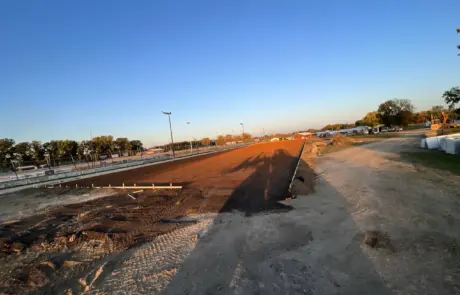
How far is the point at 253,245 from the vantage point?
579 cm

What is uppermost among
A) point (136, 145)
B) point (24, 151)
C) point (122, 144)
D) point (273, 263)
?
point (24, 151)

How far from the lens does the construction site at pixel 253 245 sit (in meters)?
4.25

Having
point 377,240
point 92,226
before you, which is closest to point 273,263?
point 377,240

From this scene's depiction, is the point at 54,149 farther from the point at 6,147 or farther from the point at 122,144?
the point at 122,144

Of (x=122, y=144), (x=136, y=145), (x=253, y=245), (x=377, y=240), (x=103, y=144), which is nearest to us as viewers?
(x=377, y=240)

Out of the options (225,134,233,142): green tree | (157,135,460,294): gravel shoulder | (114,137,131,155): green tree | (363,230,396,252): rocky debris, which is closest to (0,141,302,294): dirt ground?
(157,135,460,294): gravel shoulder

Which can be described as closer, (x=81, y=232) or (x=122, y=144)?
(x=81, y=232)

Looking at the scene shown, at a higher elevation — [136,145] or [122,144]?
[122,144]

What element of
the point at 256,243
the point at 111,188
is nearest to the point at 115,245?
the point at 256,243

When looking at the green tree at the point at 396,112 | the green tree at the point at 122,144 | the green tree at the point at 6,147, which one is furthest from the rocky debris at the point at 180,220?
the green tree at the point at 396,112

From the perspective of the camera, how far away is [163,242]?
21.0ft

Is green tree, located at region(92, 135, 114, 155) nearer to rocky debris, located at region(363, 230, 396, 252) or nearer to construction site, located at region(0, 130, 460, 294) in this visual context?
construction site, located at region(0, 130, 460, 294)

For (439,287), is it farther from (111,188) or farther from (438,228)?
(111,188)

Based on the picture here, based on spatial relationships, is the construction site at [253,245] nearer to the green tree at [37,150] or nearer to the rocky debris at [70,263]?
the rocky debris at [70,263]
